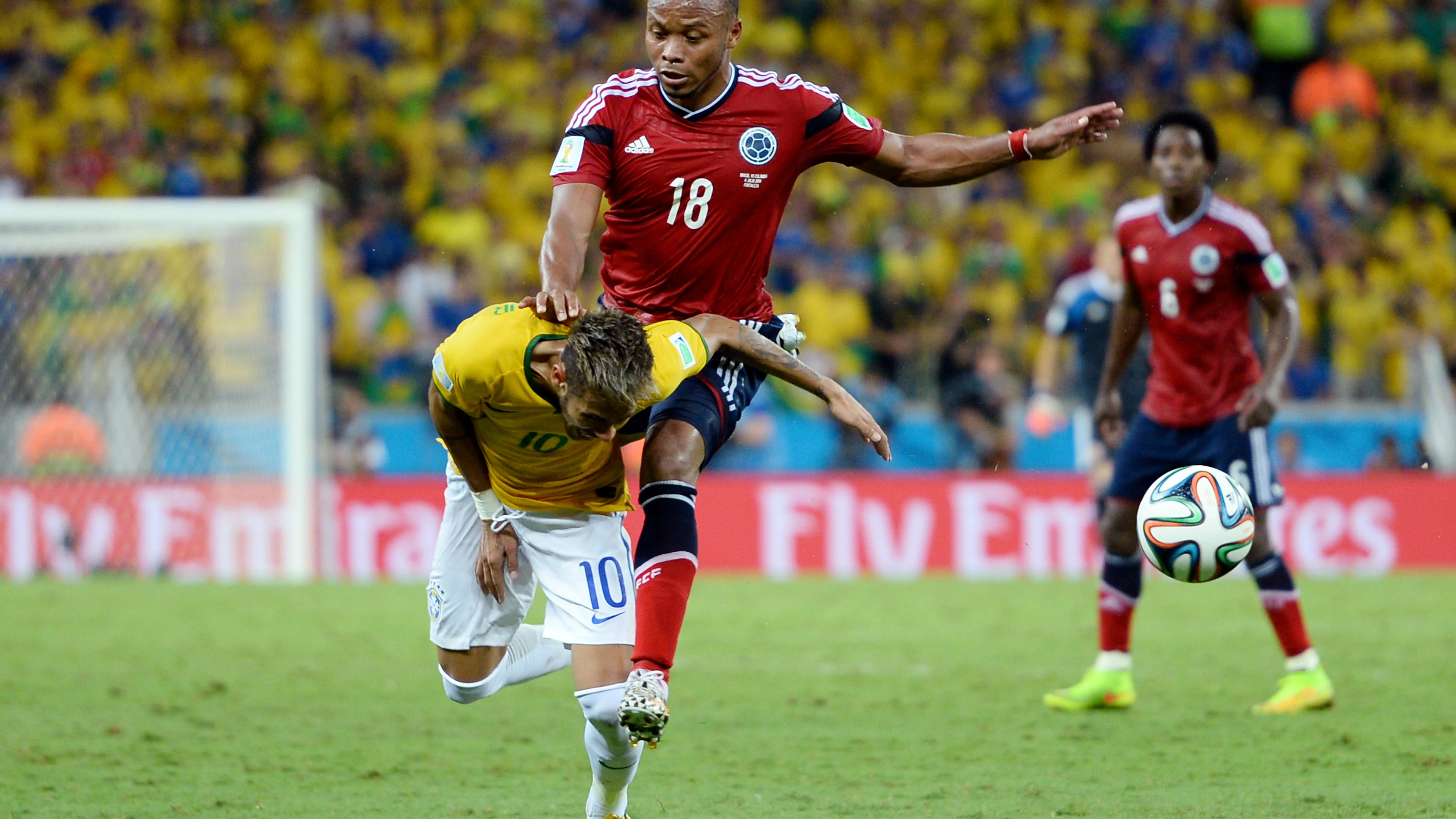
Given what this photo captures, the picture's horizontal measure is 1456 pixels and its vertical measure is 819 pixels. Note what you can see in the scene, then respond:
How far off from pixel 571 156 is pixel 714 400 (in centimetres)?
90

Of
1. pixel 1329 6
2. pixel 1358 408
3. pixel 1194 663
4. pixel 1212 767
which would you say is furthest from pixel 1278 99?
pixel 1212 767

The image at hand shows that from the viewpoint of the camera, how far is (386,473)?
14.4 meters

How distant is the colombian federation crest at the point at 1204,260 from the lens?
7.51 m

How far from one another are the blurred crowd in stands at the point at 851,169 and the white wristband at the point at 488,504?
875 centimetres

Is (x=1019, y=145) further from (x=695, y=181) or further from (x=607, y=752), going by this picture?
(x=607, y=752)

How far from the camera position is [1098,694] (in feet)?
24.8

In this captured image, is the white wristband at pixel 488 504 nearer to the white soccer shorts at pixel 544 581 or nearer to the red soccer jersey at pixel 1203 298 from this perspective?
the white soccer shorts at pixel 544 581

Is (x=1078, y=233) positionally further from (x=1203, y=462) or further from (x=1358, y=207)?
(x=1203, y=462)

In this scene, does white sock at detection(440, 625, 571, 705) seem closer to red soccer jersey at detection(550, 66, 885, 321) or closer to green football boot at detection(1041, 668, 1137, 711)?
red soccer jersey at detection(550, 66, 885, 321)

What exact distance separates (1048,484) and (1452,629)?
13.9 feet

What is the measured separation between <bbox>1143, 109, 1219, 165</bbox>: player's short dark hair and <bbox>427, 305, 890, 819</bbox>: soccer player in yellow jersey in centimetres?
262

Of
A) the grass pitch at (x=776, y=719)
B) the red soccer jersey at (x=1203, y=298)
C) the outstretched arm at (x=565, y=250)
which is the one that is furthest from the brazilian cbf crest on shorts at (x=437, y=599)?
the red soccer jersey at (x=1203, y=298)

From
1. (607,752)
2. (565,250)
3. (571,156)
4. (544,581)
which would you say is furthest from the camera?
(571,156)


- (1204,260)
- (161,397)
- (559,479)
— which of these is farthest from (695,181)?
(161,397)
